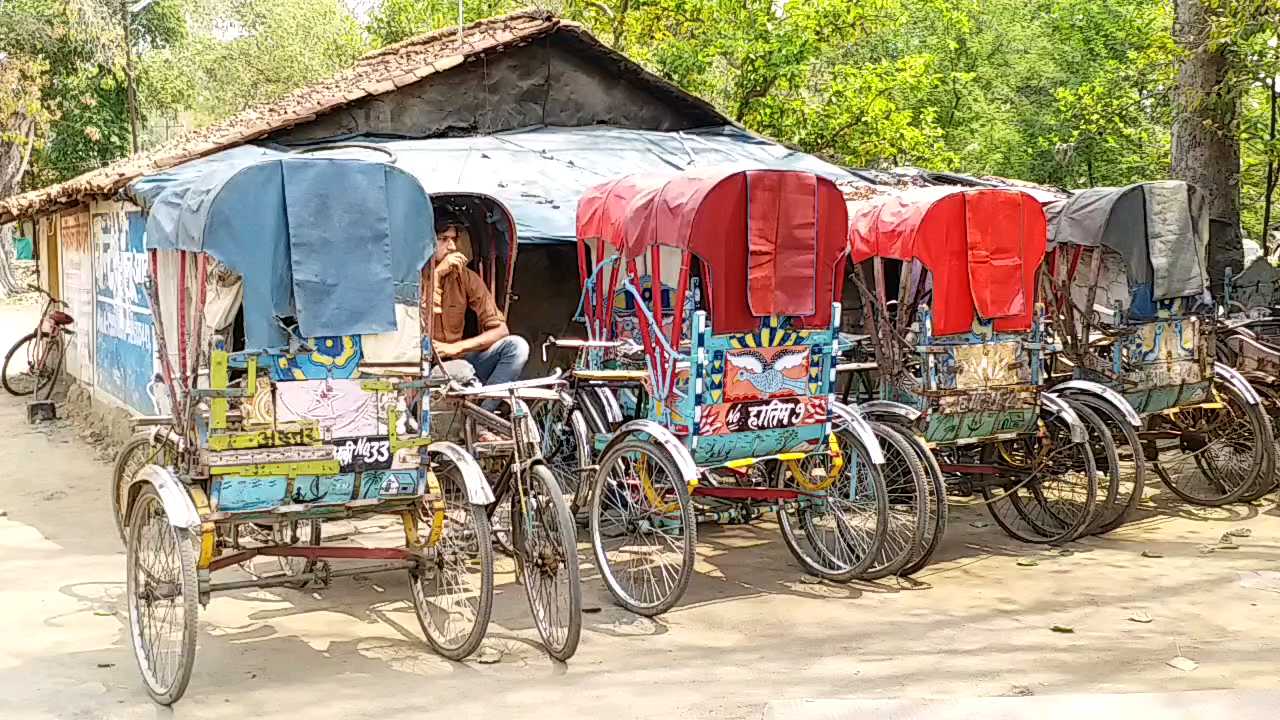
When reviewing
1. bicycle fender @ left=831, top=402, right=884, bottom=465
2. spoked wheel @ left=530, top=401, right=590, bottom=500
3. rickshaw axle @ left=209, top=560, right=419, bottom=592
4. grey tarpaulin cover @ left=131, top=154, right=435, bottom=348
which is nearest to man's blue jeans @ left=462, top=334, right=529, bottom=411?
spoked wheel @ left=530, top=401, right=590, bottom=500

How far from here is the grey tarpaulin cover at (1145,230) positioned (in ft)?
27.0

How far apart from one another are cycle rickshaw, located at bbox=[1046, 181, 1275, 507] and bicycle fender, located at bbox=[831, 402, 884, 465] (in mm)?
1941

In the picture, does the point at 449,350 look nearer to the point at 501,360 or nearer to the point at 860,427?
the point at 501,360

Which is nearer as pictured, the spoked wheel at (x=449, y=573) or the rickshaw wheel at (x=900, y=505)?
the spoked wheel at (x=449, y=573)

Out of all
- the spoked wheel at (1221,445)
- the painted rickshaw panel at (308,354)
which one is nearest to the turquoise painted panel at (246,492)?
the painted rickshaw panel at (308,354)

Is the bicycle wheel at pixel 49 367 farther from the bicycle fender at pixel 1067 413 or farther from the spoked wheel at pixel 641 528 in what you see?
the bicycle fender at pixel 1067 413

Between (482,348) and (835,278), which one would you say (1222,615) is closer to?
(835,278)

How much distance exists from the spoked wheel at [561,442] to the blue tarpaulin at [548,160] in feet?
5.87

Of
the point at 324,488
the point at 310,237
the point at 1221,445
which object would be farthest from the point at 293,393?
the point at 1221,445

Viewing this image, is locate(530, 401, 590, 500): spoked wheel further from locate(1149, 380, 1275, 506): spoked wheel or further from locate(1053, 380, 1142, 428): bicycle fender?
locate(1149, 380, 1275, 506): spoked wheel

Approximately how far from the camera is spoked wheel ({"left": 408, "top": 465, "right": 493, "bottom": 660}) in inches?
227

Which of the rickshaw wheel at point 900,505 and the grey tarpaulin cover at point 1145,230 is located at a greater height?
the grey tarpaulin cover at point 1145,230

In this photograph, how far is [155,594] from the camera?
18.1 feet

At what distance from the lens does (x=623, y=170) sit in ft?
37.0
